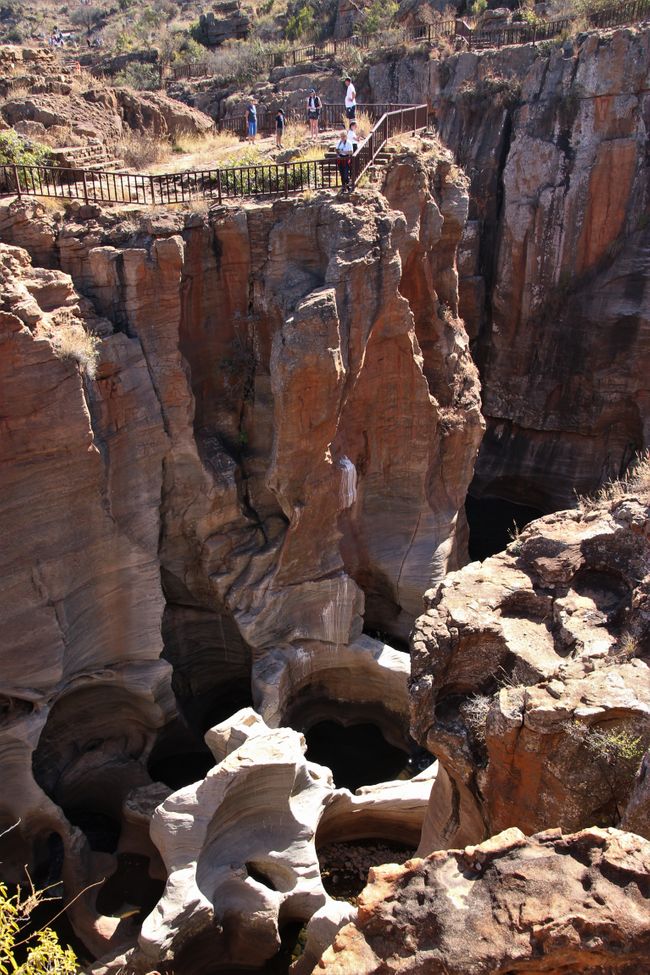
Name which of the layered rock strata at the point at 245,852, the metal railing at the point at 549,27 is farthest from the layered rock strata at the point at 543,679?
the metal railing at the point at 549,27

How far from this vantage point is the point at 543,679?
7449mm

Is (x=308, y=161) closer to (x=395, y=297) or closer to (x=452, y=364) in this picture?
(x=395, y=297)

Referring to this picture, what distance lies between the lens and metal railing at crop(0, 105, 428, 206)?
12.6 m

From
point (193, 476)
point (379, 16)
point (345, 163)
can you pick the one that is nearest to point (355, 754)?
point (193, 476)

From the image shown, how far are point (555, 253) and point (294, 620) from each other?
1235 centimetres

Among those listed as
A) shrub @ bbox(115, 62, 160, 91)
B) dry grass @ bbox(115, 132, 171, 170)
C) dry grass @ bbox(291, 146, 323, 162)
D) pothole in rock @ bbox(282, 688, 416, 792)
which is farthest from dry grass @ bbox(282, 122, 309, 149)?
shrub @ bbox(115, 62, 160, 91)

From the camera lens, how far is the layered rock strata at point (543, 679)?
6676mm

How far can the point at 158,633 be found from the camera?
12.5 meters

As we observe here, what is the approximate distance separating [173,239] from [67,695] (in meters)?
6.87

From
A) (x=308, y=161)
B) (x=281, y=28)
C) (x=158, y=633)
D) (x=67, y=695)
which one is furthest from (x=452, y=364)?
(x=281, y=28)

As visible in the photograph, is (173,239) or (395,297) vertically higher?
(173,239)

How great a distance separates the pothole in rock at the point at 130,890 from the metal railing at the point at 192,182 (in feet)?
32.0

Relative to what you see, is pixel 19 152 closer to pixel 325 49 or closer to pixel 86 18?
pixel 325 49

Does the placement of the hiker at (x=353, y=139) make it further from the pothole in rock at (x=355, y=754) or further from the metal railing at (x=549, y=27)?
the metal railing at (x=549, y=27)
